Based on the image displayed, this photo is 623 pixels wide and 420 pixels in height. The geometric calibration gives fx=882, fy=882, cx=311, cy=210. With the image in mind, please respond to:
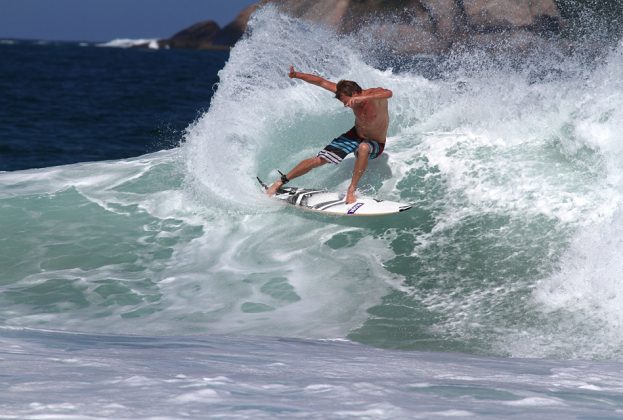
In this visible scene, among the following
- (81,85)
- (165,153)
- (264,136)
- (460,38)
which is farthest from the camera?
(460,38)

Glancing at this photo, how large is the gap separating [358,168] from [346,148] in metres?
0.39

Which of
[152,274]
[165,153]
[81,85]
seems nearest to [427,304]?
[152,274]

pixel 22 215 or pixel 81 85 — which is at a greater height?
pixel 81 85

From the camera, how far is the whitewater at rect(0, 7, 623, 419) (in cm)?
471

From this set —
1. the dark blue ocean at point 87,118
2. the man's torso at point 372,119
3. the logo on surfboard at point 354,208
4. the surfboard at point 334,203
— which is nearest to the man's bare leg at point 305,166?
the surfboard at point 334,203

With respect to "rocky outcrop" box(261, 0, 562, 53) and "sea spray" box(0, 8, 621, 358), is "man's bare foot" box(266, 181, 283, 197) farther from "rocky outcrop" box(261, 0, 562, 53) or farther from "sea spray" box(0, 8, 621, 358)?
"rocky outcrop" box(261, 0, 562, 53)

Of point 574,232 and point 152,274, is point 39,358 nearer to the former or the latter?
point 152,274

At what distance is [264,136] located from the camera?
34.5ft

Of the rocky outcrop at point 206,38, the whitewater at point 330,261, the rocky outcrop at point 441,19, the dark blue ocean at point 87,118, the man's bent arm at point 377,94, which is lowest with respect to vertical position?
the whitewater at point 330,261

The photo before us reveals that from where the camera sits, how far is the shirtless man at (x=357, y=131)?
8516 mm

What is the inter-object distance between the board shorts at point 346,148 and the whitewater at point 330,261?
460mm

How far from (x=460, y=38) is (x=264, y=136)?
42.8 metres

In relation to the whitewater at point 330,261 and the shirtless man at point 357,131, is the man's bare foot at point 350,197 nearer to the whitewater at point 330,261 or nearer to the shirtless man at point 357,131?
the shirtless man at point 357,131

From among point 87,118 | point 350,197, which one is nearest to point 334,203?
point 350,197
